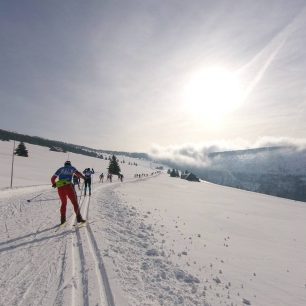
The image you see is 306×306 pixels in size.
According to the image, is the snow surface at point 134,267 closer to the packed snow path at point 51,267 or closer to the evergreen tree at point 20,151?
the packed snow path at point 51,267

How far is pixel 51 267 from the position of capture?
6.60m

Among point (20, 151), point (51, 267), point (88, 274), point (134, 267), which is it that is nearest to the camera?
point (88, 274)

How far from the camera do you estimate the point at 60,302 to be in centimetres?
501

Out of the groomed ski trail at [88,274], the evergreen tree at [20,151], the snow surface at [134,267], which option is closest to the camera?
the groomed ski trail at [88,274]

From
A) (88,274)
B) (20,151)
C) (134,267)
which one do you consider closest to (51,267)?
(88,274)

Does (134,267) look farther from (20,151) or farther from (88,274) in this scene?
(20,151)

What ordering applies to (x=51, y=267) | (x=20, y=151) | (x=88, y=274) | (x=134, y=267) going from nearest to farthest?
(x=88, y=274), (x=51, y=267), (x=134, y=267), (x=20, y=151)

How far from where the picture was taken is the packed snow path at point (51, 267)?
5.23m

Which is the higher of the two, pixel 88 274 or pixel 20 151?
pixel 20 151

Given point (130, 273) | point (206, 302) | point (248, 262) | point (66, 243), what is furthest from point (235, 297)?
point (66, 243)

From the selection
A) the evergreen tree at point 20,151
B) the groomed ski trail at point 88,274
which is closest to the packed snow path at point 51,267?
the groomed ski trail at point 88,274

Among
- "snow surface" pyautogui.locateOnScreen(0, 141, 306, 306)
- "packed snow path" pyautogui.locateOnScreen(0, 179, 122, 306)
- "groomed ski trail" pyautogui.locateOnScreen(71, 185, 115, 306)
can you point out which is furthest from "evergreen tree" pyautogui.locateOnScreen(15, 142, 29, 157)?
"groomed ski trail" pyautogui.locateOnScreen(71, 185, 115, 306)

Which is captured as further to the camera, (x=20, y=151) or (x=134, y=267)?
(x=20, y=151)

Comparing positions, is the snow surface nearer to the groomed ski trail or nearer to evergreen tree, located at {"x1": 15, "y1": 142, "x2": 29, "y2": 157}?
the groomed ski trail
